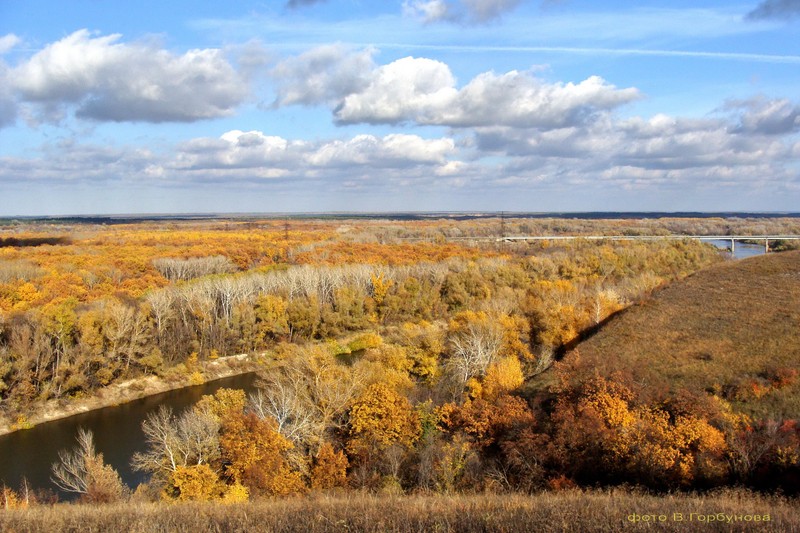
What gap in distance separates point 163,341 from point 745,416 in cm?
3522

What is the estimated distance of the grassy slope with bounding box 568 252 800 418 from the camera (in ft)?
76.7

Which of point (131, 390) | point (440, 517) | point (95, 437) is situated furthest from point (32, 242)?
point (440, 517)

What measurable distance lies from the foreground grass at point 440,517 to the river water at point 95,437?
13692mm

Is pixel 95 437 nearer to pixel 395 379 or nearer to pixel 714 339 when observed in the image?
pixel 395 379

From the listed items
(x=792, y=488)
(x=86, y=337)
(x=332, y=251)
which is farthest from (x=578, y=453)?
(x=332, y=251)

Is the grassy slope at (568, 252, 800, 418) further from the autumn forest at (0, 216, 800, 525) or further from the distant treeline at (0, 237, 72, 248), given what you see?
the distant treeline at (0, 237, 72, 248)

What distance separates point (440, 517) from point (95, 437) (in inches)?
999

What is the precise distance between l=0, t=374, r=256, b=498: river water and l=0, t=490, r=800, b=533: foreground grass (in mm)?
13692

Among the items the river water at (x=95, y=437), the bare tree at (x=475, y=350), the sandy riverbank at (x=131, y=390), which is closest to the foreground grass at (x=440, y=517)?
the river water at (x=95, y=437)

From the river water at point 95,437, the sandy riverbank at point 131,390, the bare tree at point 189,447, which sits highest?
the bare tree at point 189,447

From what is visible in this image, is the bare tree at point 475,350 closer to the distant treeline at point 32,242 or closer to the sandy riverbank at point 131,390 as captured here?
the sandy riverbank at point 131,390

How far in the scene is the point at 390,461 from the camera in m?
19.4

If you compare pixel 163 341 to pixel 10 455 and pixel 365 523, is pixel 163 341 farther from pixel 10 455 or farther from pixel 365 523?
pixel 365 523

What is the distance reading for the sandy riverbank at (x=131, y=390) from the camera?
104 feet
